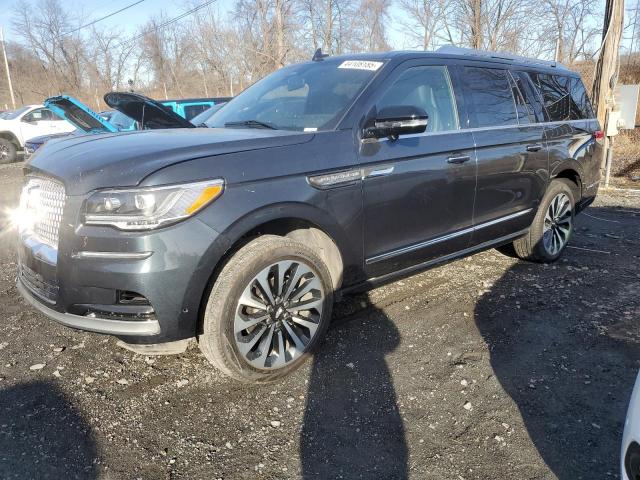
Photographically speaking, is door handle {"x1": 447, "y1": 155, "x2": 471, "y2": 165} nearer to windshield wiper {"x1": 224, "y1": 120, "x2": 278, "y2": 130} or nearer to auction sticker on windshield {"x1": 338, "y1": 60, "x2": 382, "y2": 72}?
auction sticker on windshield {"x1": 338, "y1": 60, "x2": 382, "y2": 72}

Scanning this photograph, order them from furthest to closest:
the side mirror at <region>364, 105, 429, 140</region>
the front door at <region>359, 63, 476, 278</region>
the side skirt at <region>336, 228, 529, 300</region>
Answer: the side skirt at <region>336, 228, 529, 300</region>
the front door at <region>359, 63, 476, 278</region>
the side mirror at <region>364, 105, 429, 140</region>

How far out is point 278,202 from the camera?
2.65 metres

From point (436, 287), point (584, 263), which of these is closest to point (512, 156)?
point (436, 287)

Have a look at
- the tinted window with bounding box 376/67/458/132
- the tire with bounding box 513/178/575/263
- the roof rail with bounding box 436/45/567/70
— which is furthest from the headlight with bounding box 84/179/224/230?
the tire with bounding box 513/178/575/263

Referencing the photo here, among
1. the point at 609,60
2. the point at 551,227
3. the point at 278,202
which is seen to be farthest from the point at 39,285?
the point at 609,60

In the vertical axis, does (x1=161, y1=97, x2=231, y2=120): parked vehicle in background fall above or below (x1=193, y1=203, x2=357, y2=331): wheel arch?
above

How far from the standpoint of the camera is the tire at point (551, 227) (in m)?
4.69

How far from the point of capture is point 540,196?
458 cm

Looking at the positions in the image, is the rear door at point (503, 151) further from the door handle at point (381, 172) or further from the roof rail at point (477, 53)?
the door handle at point (381, 172)

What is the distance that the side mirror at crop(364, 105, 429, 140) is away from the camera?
9.87 ft

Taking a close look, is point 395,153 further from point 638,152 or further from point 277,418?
point 638,152

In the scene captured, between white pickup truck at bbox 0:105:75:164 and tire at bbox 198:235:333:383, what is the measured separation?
15375mm

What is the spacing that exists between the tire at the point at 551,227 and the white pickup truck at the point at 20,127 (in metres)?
15.1

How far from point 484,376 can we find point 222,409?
1.54 m
